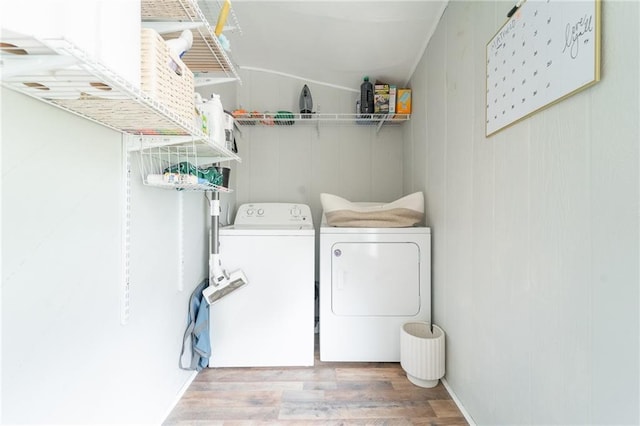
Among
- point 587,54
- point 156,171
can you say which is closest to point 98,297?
point 156,171

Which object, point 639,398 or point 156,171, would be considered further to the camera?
point 156,171

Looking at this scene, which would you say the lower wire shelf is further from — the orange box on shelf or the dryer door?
the orange box on shelf

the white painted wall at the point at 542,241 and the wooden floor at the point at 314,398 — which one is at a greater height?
the white painted wall at the point at 542,241

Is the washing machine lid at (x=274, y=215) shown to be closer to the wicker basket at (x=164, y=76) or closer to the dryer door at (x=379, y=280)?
the dryer door at (x=379, y=280)

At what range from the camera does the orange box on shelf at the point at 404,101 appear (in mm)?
2293

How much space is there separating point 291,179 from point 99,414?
1.99m

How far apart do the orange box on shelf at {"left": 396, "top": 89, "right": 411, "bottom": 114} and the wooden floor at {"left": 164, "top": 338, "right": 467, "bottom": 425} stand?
1.93m

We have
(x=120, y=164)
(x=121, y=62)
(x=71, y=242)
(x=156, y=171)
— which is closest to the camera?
(x=121, y=62)

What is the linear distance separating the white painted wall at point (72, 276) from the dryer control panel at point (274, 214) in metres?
1.02

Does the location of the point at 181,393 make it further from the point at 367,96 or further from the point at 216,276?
the point at 367,96

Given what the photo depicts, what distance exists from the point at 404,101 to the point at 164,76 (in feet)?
6.31

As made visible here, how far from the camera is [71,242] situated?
0.85m

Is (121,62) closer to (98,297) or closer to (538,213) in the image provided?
(98,297)

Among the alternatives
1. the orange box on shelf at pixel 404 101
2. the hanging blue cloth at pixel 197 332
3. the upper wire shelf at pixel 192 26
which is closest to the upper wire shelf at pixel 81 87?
the upper wire shelf at pixel 192 26
